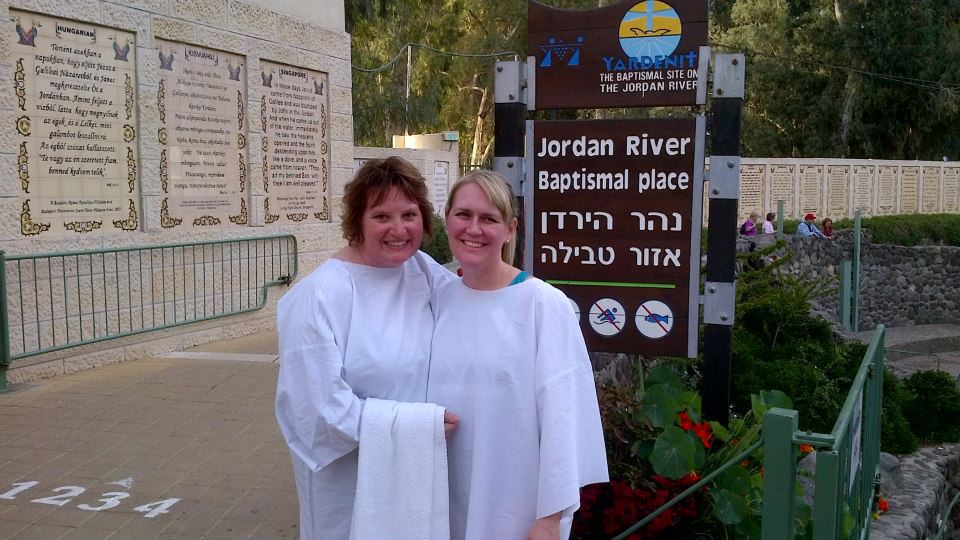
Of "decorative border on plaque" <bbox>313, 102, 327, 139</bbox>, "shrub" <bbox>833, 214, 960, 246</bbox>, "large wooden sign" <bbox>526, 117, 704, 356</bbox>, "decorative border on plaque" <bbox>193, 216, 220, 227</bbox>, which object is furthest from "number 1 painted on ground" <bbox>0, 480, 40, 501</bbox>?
"shrub" <bbox>833, 214, 960, 246</bbox>

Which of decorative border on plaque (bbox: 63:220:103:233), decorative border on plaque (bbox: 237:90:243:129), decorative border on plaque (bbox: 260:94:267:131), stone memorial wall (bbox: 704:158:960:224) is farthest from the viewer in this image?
stone memorial wall (bbox: 704:158:960:224)

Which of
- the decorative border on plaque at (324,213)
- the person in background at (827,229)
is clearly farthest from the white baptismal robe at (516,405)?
the person in background at (827,229)

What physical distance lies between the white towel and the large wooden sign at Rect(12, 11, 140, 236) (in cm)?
540

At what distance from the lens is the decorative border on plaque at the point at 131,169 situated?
24.0 feet

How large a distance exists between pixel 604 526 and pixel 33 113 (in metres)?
5.40

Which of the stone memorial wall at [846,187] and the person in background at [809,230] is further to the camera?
the stone memorial wall at [846,187]

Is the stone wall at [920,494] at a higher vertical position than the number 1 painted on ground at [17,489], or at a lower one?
lower

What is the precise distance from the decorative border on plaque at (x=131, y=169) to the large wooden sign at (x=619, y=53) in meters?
4.71

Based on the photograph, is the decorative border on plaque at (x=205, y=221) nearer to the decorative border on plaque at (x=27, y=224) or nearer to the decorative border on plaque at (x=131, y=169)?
the decorative border on plaque at (x=131, y=169)

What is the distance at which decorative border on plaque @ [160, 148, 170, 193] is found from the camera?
7.64 meters

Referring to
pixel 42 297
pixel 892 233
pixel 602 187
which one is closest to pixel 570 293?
pixel 602 187

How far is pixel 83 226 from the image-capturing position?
22.6 feet

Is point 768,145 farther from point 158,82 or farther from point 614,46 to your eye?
point 614,46

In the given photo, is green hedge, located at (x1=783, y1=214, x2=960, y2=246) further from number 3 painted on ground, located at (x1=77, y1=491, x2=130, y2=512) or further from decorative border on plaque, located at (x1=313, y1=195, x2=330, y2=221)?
number 3 painted on ground, located at (x1=77, y1=491, x2=130, y2=512)
